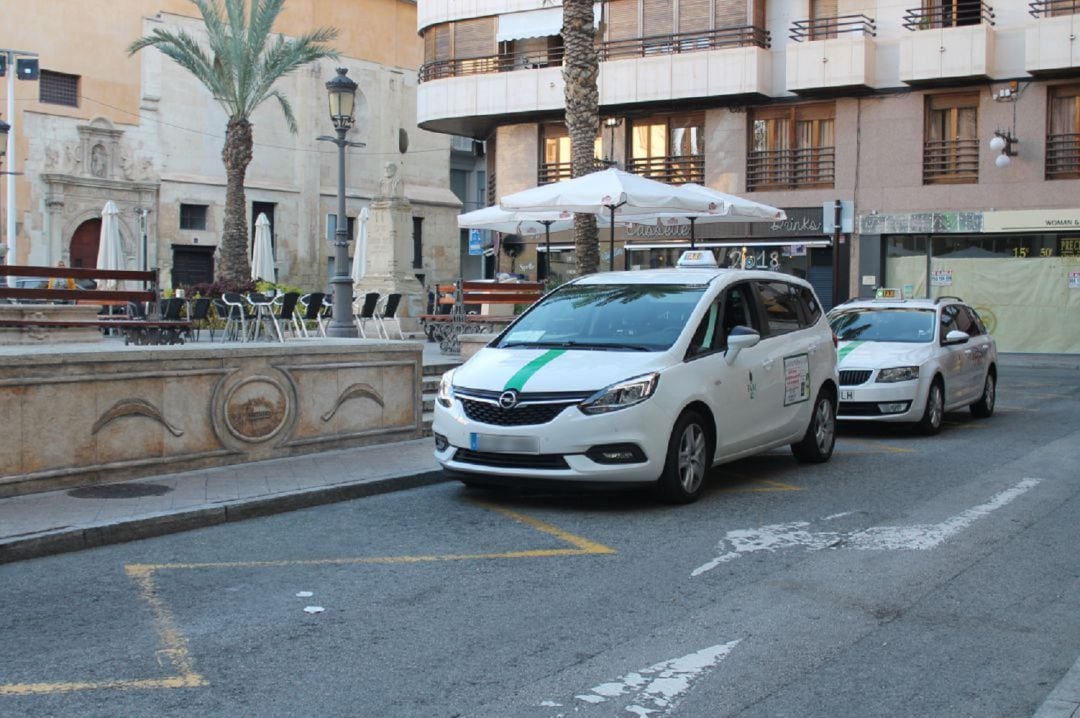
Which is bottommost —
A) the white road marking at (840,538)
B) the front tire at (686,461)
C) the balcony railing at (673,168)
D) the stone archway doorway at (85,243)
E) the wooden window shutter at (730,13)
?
the white road marking at (840,538)

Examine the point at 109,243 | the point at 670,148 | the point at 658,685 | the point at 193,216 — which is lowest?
the point at 658,685

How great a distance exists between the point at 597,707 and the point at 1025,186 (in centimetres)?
2674

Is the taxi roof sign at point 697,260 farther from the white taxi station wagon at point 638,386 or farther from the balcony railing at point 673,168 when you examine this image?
the balcony railing at point 673,168

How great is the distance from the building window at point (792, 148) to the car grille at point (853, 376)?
1833 centimetres

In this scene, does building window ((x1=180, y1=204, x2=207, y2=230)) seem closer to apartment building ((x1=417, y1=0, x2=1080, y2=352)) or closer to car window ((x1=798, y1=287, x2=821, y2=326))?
apartment building ((x1=417, y1=0, x2=1080, y2=352))

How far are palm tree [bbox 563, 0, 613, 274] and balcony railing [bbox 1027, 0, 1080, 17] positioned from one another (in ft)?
48.0

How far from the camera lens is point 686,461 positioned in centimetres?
850

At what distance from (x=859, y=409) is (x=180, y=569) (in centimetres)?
832

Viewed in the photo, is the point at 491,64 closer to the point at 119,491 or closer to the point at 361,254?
the point at 361,254

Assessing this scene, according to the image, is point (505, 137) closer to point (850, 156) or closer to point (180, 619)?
point (850, 156)

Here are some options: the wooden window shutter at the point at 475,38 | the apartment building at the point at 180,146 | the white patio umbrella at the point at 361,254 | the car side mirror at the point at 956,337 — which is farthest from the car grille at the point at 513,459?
the apartment building at the point at 180,146

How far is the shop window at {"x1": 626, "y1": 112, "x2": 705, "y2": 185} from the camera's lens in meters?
31.9

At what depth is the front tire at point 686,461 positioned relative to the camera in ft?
27.2

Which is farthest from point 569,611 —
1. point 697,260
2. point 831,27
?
point 831,27
